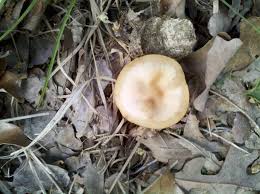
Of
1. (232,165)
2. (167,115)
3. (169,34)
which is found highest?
(169,34)

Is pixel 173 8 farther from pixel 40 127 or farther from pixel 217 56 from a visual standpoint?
pixel 40 127

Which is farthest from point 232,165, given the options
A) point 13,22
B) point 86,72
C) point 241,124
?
point 13,22

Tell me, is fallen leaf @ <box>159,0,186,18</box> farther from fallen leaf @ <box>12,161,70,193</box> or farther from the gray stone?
fallen leaf @ <box>12,161,70,193</box>

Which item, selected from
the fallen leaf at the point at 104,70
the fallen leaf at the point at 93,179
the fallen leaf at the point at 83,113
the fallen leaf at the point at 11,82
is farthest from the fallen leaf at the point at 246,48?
the fallen leaf at the point at 11,82

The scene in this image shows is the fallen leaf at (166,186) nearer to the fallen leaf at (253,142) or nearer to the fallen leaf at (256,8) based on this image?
the fallen leaf at (253,142)

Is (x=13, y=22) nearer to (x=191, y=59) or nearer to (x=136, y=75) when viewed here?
(x=136, y=75)

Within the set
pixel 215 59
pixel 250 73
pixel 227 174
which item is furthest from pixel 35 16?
pixel 227 174
